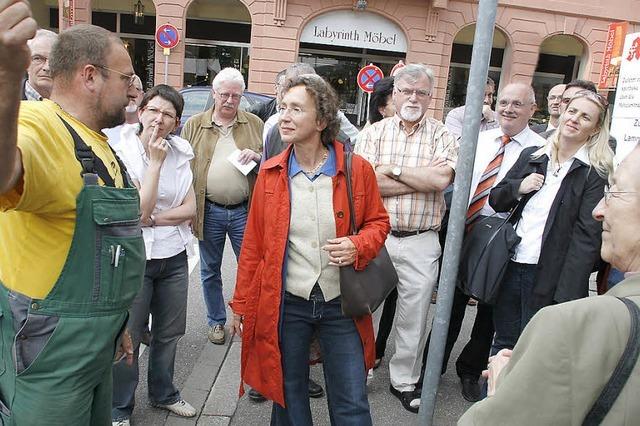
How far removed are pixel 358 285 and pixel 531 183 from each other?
1.14m

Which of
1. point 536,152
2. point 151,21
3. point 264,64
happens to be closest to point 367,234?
point 536,152

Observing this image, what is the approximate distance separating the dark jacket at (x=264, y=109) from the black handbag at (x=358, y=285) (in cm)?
519

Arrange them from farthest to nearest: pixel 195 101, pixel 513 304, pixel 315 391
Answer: pixel 195 101 → pixel 315 391 → pixel 513 304

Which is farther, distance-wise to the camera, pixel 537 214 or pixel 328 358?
pixel 537 214

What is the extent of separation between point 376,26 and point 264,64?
149 inches

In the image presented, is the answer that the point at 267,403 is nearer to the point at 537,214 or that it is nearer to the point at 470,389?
the point at 470,389

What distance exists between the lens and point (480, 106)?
6.70 ft

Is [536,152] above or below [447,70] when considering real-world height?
below

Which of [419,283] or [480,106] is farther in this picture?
[419,283]

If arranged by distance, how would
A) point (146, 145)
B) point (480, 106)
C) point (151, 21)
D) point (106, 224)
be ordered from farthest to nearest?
point (151, 21), point (146, 145), point (480, 106), point (106, 224)

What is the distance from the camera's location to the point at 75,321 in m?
1.67

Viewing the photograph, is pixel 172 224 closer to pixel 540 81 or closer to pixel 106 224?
pixel 106 224

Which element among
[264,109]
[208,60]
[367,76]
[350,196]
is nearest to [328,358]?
[350,196]

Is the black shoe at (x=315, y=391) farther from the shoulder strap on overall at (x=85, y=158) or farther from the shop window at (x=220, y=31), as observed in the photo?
the shop window at (x=220, y=31)
